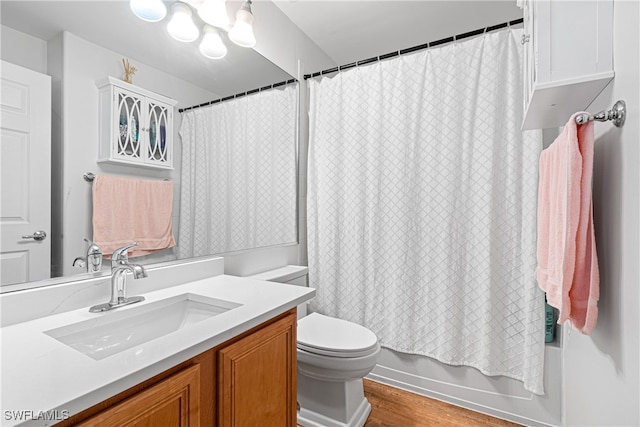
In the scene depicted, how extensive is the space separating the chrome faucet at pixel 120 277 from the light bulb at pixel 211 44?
101 centimetres

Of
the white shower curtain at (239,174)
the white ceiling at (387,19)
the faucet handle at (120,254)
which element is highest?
the white ceiling at (387,19)

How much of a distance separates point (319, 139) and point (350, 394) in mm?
1558

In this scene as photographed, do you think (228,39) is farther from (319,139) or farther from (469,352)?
(469,352)

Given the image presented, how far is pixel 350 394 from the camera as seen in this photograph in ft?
5.16

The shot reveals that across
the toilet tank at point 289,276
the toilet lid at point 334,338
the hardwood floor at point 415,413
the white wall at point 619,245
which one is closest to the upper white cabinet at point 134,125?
the toilet tank at point 289,276

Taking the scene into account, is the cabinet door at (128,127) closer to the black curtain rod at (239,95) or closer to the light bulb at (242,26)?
the black curtain rod at (239,95)

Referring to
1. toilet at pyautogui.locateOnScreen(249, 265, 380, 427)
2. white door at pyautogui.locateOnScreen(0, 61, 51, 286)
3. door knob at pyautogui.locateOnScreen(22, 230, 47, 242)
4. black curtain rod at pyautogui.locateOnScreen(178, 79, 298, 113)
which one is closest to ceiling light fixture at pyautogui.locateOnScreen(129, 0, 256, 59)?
black curtain rod at pyautogui.locateOnScreen(178, 79, 298, 113)

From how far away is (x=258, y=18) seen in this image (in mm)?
1877

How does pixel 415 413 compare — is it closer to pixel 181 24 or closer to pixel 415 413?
pixel 415 413

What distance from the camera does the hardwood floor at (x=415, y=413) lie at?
1.62m

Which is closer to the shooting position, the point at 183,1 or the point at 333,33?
the point at 183,1

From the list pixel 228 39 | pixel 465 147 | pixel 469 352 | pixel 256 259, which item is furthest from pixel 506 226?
pixel 228 39

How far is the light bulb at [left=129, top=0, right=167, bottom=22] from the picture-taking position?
46.7 inches

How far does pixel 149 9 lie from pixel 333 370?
1724 millimetres
